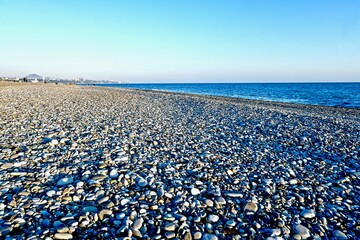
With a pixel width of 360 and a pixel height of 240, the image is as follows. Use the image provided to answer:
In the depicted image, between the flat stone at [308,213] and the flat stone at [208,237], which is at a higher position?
the flat stone at [208,237]

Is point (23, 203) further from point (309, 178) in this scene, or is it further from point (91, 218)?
point (309, 178)

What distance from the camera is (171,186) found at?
4961mm

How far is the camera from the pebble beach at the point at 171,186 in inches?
143

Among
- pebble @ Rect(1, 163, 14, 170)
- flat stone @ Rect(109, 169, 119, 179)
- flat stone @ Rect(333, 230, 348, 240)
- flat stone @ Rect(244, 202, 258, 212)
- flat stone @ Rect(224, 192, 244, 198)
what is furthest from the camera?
pebble @ Rect(1, 163, 14, 170)

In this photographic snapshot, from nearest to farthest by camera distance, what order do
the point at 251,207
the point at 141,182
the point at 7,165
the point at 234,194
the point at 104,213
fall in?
1. the point at 104,213
2. the point at 251,207
3. the point at 234,194
4. the point at 141,182
5. the point at 7,165

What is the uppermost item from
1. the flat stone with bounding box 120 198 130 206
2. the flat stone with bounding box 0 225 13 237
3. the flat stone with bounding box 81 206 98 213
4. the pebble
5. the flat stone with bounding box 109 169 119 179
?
the pebble

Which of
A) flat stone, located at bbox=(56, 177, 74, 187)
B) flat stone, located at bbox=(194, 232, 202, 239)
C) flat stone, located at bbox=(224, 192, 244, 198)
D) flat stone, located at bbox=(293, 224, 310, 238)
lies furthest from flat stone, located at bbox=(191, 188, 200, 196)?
flat stone, located at bbox=(56, 177, 74, 187)

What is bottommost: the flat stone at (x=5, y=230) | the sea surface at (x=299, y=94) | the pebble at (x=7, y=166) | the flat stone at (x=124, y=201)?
the sea surface at (x=299, y=94)

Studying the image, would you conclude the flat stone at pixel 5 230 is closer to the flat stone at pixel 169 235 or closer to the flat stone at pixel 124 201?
the flat stone at pixel 124 201

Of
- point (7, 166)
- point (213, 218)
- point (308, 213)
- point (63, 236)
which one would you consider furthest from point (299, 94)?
point (63, 236)

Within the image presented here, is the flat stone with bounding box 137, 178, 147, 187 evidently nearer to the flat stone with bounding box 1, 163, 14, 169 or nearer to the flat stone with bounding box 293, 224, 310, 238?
the flat stone with bounding box 293, 224, 310, 238

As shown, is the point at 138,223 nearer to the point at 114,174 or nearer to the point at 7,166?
the point at 114,174

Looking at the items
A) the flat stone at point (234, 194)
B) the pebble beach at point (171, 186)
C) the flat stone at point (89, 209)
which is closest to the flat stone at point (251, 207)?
the pebble beach at point (171, 186)

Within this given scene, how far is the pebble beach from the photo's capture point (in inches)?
143
